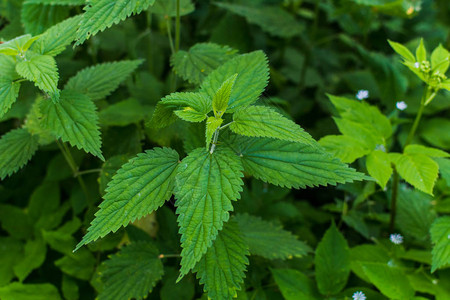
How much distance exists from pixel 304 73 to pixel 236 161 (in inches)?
65.2

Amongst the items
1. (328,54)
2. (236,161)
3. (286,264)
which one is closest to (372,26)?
(328,54)

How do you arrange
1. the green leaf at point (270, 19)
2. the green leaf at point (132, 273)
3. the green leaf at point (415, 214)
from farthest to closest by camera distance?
the green leaf at point (270, 19), the green leaf at point (415, 214), the green leaf at point (132, 273)

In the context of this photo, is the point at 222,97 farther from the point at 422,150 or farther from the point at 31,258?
the point at 31,258

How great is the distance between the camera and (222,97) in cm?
119

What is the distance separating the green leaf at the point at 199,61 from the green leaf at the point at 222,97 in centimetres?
36

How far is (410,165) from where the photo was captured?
142cm

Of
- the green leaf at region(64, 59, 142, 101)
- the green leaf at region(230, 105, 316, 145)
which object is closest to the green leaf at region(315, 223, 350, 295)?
the green leaf at region(230, 105, 316, 145)

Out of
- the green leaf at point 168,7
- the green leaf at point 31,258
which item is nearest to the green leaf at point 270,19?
the green leaf at point 168,7

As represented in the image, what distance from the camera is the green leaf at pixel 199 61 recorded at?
1561 mm

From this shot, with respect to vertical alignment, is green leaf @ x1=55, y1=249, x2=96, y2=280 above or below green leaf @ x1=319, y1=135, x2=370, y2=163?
below

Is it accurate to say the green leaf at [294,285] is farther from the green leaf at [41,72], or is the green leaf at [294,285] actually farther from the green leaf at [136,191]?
the green leaf at [41,72]

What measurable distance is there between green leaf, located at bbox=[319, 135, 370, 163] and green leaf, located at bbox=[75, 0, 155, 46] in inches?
30.8

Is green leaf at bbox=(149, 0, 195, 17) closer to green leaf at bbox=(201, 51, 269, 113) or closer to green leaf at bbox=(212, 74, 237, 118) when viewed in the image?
green leaf at bbox=(201, 51, 269, 113)

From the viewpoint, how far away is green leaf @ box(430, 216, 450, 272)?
4.27ft
